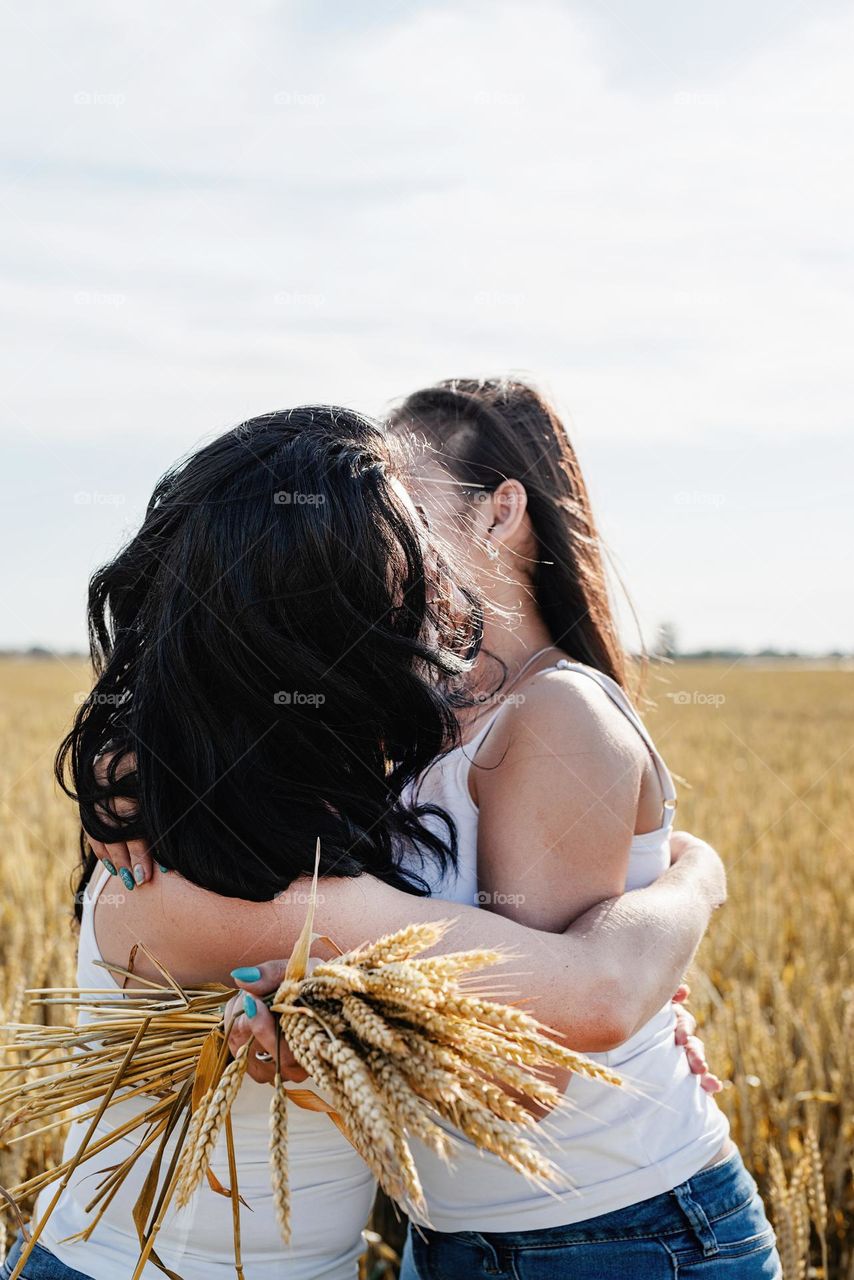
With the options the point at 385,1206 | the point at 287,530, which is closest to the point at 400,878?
the point at 287,530

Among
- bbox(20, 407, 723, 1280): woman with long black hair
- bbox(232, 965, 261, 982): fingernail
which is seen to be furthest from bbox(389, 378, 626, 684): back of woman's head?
bbox(232, 965, 261, 982): fingernail

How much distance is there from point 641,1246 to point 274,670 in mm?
857

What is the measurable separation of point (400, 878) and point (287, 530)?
452 millimetres

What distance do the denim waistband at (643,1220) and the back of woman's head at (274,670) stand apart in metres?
0.48

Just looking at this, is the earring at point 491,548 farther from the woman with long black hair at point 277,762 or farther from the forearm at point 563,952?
the forearm at point 563,952

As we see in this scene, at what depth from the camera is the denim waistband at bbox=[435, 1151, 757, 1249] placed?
4.38 ft

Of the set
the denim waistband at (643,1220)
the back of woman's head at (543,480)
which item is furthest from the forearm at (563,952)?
the back of woman's head at (543,480)

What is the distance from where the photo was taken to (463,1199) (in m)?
1.35

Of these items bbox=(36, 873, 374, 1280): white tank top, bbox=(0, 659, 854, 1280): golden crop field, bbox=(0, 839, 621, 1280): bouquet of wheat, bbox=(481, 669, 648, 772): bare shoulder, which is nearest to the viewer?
bbox=(0, 839, 621, 1280): bouquet of wheat

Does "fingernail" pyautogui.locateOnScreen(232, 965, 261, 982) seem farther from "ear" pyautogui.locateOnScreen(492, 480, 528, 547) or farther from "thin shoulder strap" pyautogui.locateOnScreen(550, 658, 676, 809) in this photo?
"ear" pyautogui.locateOnScreen(492, 480, 528, 547)

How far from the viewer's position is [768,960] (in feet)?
12.0

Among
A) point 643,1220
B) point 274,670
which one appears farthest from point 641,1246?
point 274,670

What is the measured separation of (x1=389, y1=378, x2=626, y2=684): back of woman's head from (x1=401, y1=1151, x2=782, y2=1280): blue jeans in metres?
0.90

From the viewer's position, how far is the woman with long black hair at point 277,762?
121 centimetres
